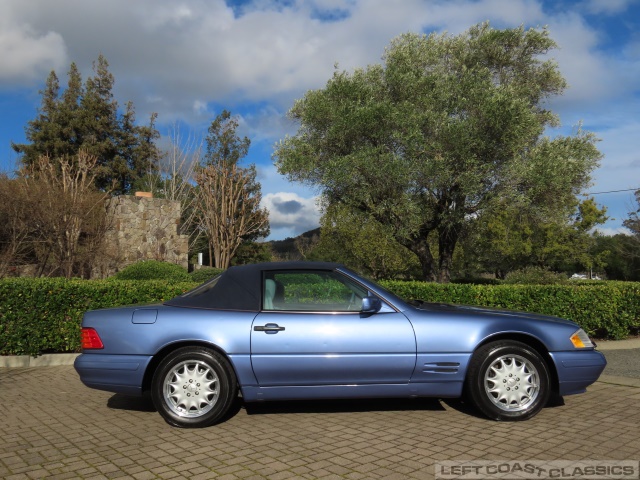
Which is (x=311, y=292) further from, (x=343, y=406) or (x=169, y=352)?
(x=169, y=352)

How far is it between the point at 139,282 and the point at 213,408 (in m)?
4.26

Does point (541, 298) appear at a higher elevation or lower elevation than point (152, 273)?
lower

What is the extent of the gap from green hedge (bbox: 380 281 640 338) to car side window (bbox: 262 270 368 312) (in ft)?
13.5

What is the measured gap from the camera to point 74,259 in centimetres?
1605

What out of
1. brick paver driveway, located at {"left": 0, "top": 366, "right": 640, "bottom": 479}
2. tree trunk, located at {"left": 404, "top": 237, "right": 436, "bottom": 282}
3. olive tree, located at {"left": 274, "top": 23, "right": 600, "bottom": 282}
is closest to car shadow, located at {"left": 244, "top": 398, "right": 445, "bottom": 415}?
brick paver driveway, located at {"left": 0, "top": 366, "right": 640, "bottom": 479}

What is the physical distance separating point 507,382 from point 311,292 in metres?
1.93

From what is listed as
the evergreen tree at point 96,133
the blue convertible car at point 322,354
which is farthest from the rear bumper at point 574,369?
the evergreen tree at point 96,133

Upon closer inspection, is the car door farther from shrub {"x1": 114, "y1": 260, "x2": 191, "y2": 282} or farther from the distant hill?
the distant hill

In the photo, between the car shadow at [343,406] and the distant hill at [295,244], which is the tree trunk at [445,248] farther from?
the distant hill at [295,244]

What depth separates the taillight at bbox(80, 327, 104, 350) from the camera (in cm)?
477

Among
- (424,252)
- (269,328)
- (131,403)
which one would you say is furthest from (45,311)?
(424,252)

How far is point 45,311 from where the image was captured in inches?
299

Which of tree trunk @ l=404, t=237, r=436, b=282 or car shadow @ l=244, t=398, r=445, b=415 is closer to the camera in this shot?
car shadow @ l=244, t=398, r=445, b=415

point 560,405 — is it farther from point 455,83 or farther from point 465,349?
point 455,83
